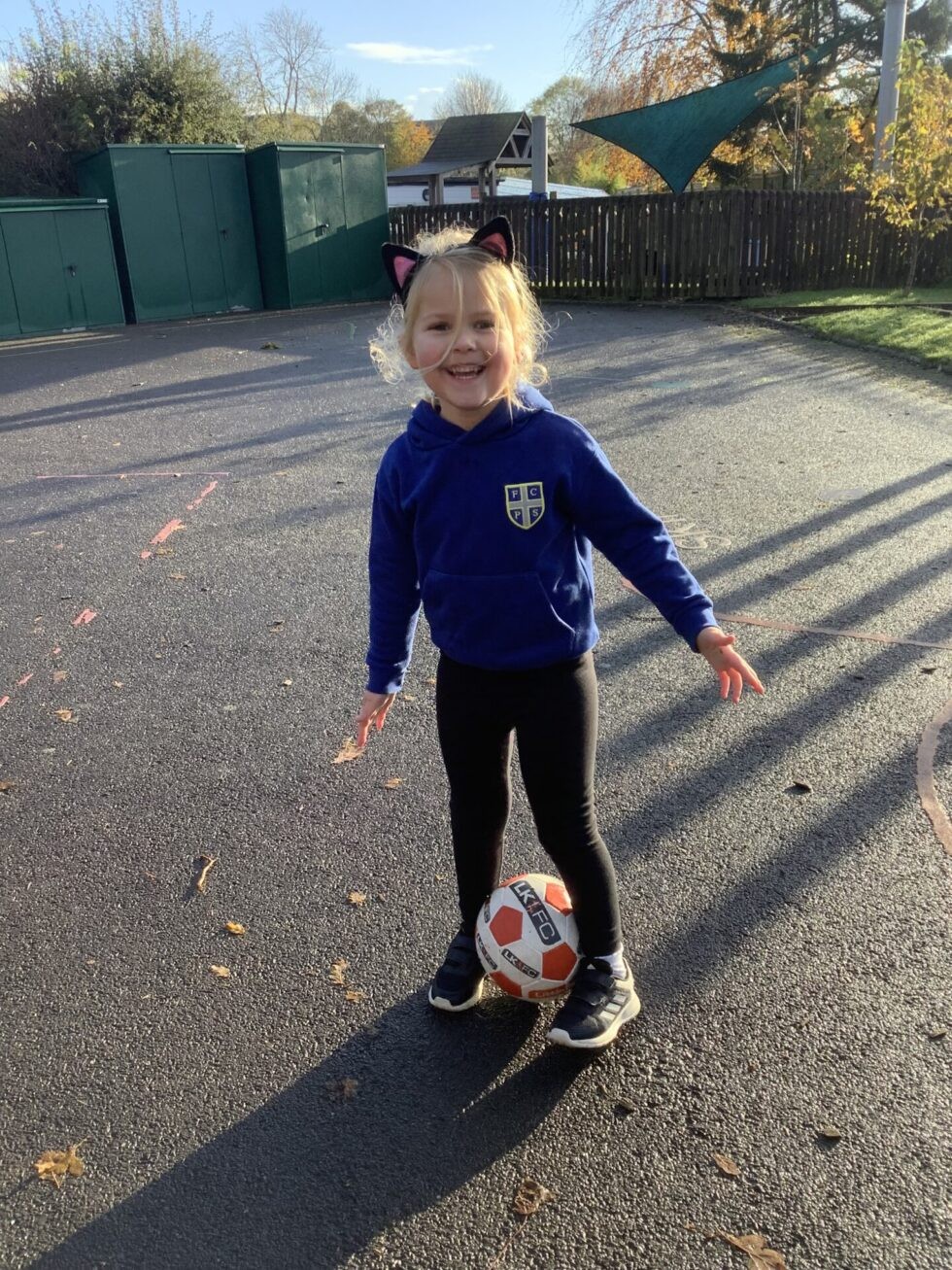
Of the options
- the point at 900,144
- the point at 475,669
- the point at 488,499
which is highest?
the point at 900,144

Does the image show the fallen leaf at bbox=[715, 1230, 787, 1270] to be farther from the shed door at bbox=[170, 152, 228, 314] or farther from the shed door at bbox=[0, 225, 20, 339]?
the shed door at bbox=[170, 152, 228, 314]

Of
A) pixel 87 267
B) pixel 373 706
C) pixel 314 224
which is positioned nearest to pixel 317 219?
pixel 314 224

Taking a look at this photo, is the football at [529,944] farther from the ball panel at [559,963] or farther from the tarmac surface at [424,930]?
the tarmac surface at [424,930]

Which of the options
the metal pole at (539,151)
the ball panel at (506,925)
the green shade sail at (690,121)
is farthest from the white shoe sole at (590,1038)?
the metal pole at (539,151)

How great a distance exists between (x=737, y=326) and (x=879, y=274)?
17.6 ft

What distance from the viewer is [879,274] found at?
19.3 m

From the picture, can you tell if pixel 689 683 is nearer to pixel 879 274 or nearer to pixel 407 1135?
pixel 407 1135

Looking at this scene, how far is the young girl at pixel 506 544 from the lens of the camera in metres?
2.14

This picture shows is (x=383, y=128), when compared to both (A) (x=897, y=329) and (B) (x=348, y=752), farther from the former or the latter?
(B) (x=348, y=752)

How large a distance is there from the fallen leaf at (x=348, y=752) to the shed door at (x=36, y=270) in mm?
16784

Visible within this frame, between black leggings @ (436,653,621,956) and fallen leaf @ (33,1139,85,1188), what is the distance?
1.08 m

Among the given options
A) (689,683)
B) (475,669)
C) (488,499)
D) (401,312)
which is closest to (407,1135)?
(475,669)

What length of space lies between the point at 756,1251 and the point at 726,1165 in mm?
194

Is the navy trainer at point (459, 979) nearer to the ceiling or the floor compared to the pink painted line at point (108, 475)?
nearer to the floor
